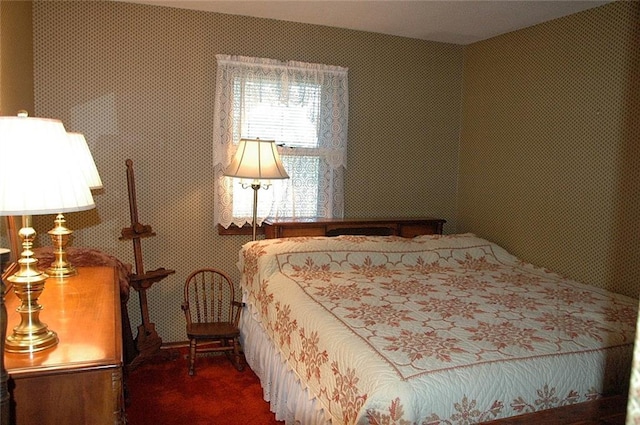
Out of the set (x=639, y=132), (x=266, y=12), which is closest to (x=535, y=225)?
(x=639, y=132)

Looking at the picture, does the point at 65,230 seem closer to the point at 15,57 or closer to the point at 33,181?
the point at 33,181

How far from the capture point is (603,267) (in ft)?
10.2

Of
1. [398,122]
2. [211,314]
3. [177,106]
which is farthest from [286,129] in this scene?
[211,314]

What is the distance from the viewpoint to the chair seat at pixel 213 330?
3.20 m

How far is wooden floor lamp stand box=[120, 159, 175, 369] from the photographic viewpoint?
10.8ft

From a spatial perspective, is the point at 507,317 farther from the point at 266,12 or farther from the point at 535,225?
the point at 266,12

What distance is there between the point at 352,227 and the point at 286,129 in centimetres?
89

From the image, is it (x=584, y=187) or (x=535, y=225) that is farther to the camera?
(x=535, y=225)

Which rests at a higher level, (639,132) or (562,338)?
(639,132)

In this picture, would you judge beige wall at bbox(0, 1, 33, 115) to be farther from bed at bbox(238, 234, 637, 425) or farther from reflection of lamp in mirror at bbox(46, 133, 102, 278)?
bed at bbox(238, 234, 637, 425)

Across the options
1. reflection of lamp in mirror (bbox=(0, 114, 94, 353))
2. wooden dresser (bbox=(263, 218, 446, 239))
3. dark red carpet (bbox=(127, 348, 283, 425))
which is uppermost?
reflection of lamp in mirror (bbox=(0, 114, 94, 353))

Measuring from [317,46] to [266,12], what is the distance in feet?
1.60

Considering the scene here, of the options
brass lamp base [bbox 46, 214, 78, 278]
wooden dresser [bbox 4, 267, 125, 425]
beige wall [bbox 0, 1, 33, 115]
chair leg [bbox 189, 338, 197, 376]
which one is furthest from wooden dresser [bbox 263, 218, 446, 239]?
wooden dresser [bbox 4, 267, 125, 425]

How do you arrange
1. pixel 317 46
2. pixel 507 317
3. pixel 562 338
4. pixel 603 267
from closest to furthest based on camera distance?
pixel 562 338 < pixel 507 317 < pixel 603 267 < pixel 317 46
